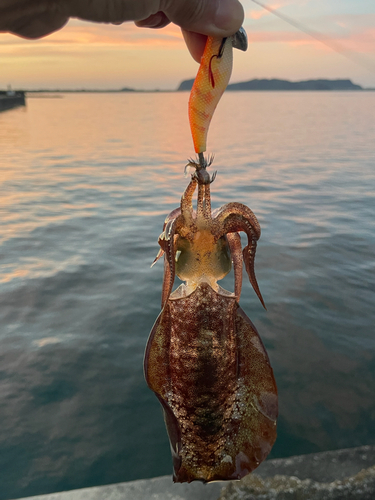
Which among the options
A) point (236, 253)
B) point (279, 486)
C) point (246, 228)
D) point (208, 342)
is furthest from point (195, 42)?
point (279, 486)

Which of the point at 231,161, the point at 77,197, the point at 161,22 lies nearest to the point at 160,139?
the point at 231,161

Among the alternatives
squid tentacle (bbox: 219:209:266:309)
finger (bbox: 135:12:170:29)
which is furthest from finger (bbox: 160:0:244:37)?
squid tentacle (bbox: 219:209:266:309)

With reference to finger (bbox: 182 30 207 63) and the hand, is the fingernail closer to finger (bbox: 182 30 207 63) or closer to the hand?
the hand

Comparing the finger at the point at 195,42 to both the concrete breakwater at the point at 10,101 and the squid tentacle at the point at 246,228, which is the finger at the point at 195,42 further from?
the concrete breakwater at the point at 10,101

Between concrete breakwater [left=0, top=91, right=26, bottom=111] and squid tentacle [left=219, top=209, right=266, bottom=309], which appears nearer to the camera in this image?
squid tentacle [left=219, top=209, right=266, bottom=309]

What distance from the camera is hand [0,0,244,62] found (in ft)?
8.68

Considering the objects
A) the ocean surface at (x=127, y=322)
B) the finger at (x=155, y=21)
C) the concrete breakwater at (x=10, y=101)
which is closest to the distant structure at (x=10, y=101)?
the concrete breakwater at (x=10, y=101)

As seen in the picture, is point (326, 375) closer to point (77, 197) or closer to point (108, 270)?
point (108, 270)

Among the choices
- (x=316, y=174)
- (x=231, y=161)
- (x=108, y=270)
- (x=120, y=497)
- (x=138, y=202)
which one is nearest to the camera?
(x=120, y=497)

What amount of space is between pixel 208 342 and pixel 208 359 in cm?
13

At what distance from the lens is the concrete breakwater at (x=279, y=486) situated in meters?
4.32

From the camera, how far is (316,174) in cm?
2484

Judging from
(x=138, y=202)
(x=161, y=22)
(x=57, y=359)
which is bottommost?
(x=57, y=359)

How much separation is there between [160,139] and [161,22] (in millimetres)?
42345
